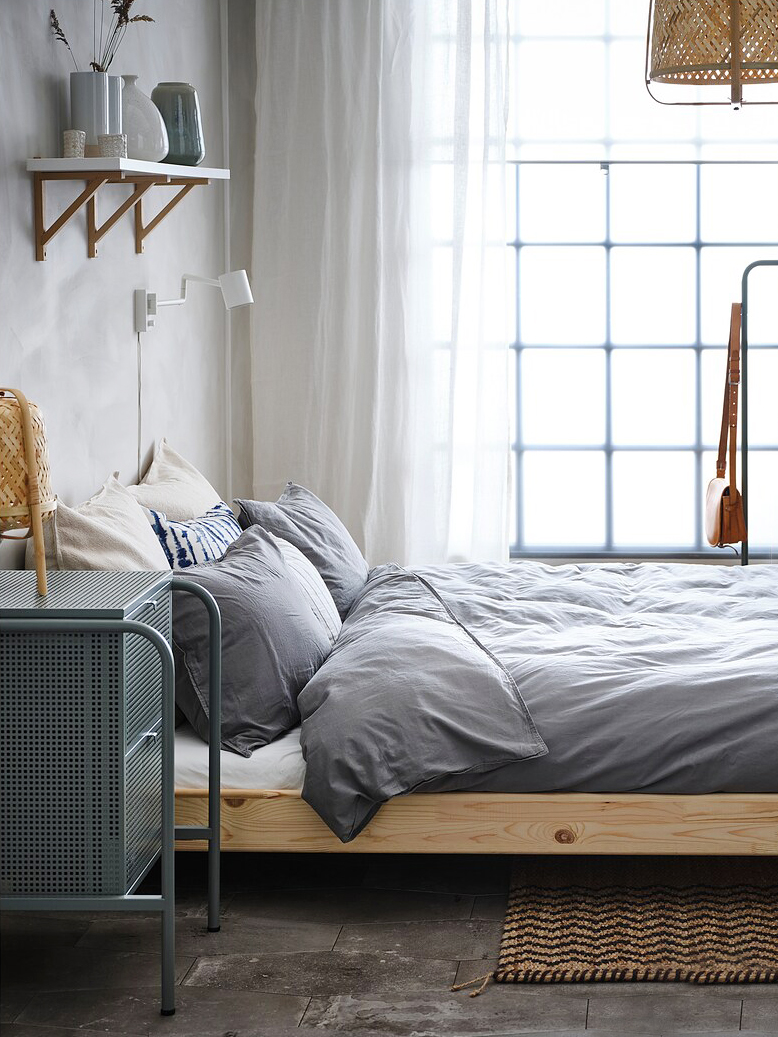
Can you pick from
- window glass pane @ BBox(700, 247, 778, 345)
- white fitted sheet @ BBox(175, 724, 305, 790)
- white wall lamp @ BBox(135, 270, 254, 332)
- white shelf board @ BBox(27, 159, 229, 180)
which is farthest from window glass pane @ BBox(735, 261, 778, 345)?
white fitted sheet @ BBox(175, 724, 305, 790)

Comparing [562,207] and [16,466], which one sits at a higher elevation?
[562,207]

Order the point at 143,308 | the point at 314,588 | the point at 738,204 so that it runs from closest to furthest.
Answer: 1. the point at 314,588
2. the point at 143,308
3. the point at 738,204

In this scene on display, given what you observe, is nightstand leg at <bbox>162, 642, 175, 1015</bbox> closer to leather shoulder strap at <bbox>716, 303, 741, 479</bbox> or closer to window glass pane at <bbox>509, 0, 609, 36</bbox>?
leather shoulder strap at <bbox>716, 303, 741, 479</bbox>

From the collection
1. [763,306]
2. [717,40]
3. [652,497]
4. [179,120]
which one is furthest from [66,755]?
[763,306]

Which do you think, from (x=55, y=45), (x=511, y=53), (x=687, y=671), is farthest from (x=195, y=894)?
(x=511, y=53)

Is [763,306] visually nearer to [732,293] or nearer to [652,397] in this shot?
[732,293]

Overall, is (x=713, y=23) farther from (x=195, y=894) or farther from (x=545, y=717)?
(x=195, y=894)

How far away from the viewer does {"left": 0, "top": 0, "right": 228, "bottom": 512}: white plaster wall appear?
2.62m

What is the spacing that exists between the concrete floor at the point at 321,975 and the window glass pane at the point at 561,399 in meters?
3.03

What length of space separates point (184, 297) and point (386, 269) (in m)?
1.08

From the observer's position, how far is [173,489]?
3.34m

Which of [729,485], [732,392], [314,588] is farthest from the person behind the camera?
[732,392]

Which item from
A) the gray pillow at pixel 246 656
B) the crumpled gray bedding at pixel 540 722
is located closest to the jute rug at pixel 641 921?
the crumpled gray bedding at pixel 540 722

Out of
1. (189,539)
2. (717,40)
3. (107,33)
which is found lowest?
(189,539)
